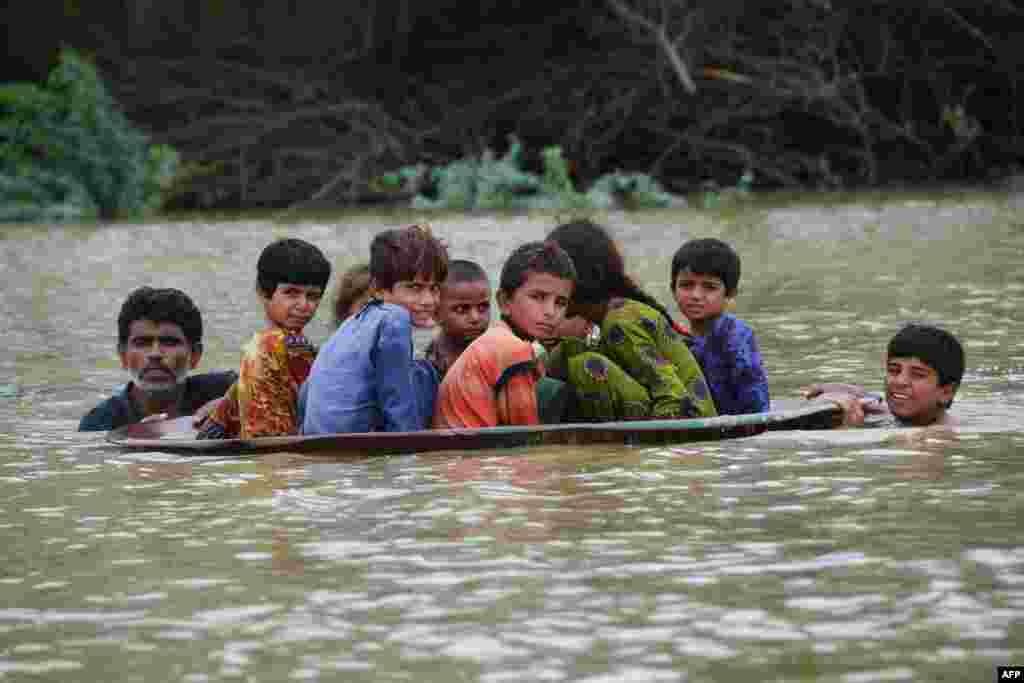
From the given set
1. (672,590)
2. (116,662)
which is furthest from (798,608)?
(116,662)

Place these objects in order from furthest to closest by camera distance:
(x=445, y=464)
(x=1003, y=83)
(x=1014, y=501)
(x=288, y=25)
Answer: (x=288, y=25) < (x=1003, y=83) < (x=445, y=464) < (x=1014, y=501)

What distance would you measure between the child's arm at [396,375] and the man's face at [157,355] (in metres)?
1.25

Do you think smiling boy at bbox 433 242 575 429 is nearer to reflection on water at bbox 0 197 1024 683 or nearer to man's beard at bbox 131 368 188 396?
reflection on water at bbox 0 197 1024 683

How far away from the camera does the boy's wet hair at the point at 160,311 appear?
7902 mm

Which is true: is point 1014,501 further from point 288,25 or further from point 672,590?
point 288,25

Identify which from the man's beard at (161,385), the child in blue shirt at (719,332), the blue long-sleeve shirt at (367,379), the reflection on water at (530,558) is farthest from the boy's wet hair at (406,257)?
the man's beard at (161,385)

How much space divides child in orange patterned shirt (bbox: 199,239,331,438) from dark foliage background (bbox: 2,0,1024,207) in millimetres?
14021

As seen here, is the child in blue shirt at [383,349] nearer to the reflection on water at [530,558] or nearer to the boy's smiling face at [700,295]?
the reflection on water at [530,558]

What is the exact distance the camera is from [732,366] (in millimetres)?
7566

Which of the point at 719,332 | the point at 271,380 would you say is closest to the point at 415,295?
the point at 271,380

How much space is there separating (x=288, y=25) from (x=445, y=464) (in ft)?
61.8

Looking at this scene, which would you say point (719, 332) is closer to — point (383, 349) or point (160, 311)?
point (383, 349)

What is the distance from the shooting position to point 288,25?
82.0 ft

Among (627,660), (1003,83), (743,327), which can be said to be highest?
(1003,83)
